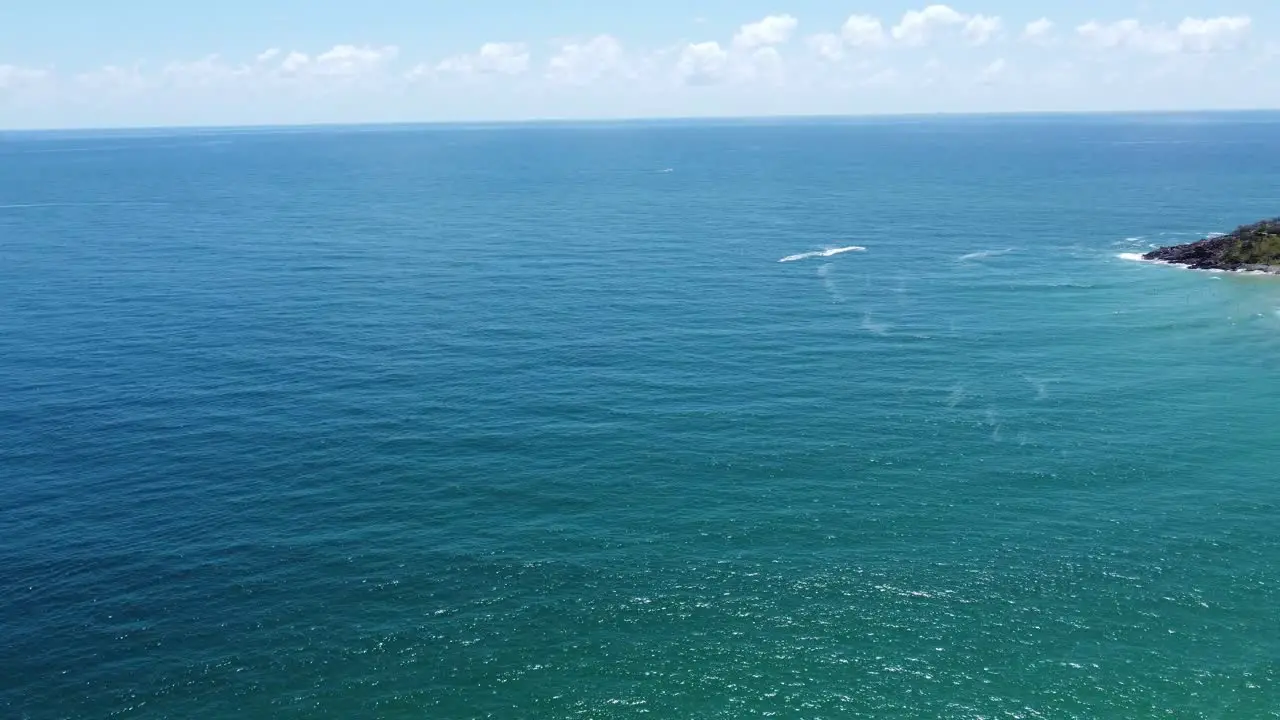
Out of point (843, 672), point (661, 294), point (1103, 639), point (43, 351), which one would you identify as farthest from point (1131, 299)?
point (43, 351)

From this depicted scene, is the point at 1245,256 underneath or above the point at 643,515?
above

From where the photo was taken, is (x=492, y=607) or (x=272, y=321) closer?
(x=492, y=607)

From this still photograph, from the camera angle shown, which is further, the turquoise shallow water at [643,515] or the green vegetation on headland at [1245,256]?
the green vegetation on headland at [1245,256]

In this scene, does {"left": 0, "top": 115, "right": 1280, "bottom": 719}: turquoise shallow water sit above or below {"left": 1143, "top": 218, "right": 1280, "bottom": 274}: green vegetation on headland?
below

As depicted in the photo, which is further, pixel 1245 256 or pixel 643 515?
pixel 1245 256

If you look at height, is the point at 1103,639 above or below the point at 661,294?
below

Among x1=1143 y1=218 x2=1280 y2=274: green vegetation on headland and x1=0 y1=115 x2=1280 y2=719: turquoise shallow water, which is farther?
x1=1143 y1=218 x2=1280 y2=274: green vegetation on headland

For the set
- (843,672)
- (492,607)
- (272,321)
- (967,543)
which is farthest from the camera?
(272,321)

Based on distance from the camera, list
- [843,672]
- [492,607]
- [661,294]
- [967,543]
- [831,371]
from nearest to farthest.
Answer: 1. [843,672]
2. [492,607]
3. [967,543]
4. [831,371]
5. [661,294]

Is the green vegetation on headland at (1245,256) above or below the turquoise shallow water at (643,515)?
above

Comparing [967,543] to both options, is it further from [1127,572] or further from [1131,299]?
[1131,299]
